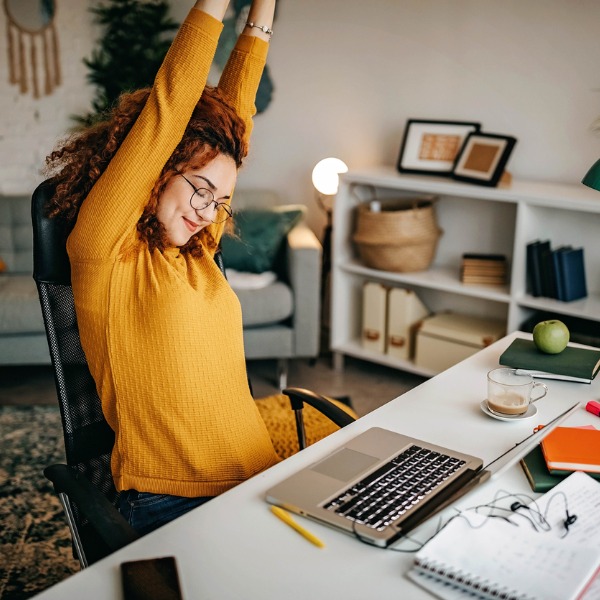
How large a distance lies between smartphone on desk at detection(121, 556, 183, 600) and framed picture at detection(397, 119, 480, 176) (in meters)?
2.71

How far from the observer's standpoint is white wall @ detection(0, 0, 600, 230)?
3309 mm

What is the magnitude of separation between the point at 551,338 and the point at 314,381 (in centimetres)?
205

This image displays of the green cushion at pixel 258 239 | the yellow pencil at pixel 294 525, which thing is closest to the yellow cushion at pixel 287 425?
the green cushion at pixel 258 239

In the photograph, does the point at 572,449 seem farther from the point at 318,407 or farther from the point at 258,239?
the point at 258,239

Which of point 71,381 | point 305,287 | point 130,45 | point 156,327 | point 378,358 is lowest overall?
point 378,358

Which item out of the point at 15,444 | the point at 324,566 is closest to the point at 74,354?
the point at 324,566

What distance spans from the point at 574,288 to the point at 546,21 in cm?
112

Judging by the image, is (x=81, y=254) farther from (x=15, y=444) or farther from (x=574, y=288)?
(x=574, y=288)

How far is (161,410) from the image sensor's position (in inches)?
58.9

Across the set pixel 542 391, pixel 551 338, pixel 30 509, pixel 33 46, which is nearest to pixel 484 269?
pixel 551 338

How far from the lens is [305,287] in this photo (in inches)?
141

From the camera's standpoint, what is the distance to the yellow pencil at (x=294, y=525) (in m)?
1.16

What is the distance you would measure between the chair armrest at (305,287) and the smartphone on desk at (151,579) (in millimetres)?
2503

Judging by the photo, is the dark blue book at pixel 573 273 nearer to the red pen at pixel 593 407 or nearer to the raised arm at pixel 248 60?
the red pen at pixel 593 407
